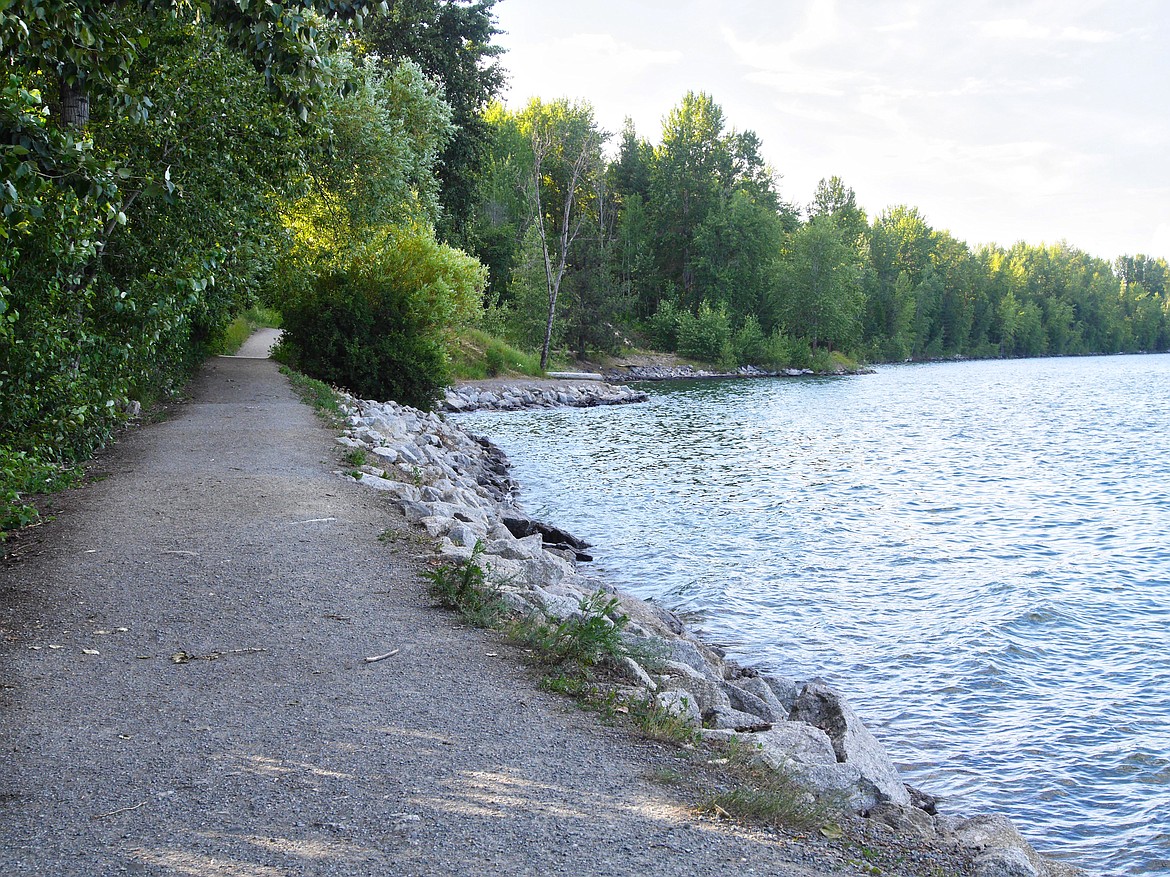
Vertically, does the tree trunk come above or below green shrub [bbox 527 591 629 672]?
above

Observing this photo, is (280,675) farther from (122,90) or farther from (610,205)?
(610,205)

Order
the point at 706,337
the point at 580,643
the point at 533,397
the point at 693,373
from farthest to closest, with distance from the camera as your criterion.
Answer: the point at 706,337 < the point at 693,373 < the point at 533,397 < the point at 580,643

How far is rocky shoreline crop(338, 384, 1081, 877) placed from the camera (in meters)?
5.48

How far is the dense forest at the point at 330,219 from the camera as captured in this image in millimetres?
6363

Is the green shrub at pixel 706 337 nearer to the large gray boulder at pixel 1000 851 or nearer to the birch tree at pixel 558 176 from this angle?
the birch tree at pixel 558 176

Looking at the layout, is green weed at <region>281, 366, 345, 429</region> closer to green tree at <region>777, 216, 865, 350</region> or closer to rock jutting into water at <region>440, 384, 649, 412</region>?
rock jutting into water at <region>440, 384, 649, 412</region>

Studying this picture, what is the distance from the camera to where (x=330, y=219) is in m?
26.5

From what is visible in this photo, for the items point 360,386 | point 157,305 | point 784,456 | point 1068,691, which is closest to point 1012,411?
point 784,456

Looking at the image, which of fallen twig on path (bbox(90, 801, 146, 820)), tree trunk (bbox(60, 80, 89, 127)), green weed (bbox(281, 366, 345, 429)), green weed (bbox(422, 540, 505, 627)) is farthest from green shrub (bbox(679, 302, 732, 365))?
fallen twig on path (bbox(90, 801, 146, 820))

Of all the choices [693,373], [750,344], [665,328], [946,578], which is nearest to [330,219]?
[946,578]

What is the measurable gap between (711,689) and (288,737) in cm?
350

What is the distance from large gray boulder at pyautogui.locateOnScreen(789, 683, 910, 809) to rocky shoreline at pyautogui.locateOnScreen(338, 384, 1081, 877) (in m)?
0.01

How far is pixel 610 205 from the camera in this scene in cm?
8219

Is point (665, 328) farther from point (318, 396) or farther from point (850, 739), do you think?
point (850, 739)
